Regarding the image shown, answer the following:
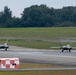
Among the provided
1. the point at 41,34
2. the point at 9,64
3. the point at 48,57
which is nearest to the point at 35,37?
the point at 41,34

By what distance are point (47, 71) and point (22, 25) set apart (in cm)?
15514

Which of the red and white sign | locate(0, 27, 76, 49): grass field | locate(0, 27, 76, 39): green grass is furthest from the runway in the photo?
locate(0, 27, 76, 39): green grass

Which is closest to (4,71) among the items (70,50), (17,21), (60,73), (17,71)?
(17,71)

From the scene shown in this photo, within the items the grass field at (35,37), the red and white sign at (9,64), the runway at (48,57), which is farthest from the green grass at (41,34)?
the red and white sign at (9,64)

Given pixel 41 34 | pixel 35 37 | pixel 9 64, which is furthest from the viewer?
pixel 41 34

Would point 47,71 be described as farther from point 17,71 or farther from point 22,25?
point 22,25

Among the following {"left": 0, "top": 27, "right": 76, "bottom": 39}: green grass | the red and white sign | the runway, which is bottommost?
{"left": 0, "top": 27, "right": 76, "bottom": 39}: green grass

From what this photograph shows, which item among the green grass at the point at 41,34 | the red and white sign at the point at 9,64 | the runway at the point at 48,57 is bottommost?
the green grass at the point at 41,34

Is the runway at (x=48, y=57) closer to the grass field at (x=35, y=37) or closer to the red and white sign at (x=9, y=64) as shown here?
the red and white sign at (x=9, y=64)

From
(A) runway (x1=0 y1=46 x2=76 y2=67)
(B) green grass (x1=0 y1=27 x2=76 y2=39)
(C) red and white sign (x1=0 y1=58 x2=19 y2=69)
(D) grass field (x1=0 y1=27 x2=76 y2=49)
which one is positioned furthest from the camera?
(B) green grass (x1=0 y1=27 x2=76 y2=39)

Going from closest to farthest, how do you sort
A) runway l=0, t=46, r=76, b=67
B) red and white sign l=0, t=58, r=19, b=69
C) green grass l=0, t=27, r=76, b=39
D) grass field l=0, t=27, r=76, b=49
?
red and white sign l=0, t=58, r=19, b=69 → runway l=0, t=46, r=76, b=67 → grass field l=0, t=27, r=76, b=49 → green grass l=0, t=27, r=76, b=39

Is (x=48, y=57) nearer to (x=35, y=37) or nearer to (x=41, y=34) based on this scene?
(x=35, y=37)

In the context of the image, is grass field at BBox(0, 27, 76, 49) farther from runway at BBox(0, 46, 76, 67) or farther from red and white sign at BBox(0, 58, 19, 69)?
red and white sign at BBox(0, 58, 19, 69)

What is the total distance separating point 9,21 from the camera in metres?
188
